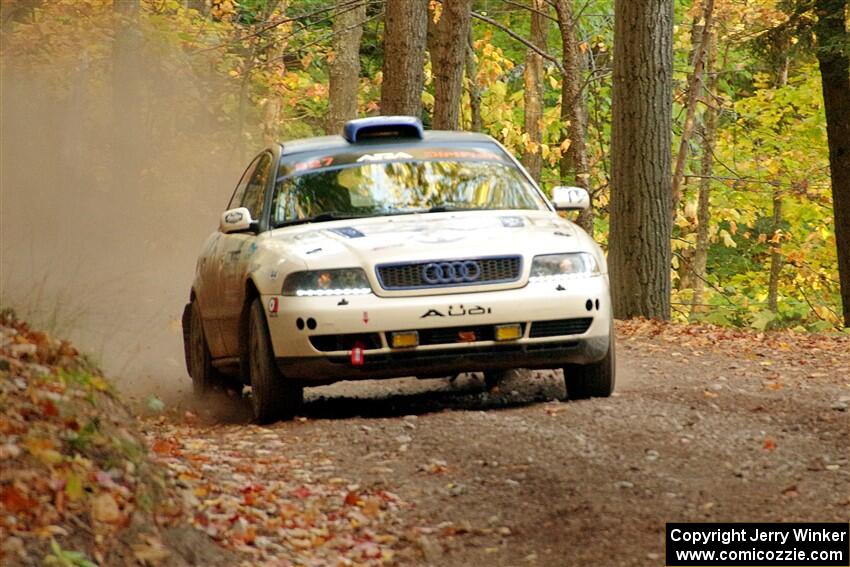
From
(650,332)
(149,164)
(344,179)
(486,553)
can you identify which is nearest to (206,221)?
(149,164)

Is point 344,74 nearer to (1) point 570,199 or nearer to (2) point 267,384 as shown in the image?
(1) point 570,199

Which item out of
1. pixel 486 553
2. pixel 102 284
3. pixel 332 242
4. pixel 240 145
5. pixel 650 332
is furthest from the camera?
pixel 240 145

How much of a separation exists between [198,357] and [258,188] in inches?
64.2

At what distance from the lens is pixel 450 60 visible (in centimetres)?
2098

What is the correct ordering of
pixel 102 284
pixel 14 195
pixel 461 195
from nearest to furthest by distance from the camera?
pixel 461 195 < pixel 102 284 < pixel 14 195

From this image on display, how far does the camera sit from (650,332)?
1562 centimetres

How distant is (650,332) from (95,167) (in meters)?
18.5

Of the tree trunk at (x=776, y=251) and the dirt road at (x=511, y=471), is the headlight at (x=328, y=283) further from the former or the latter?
the tree trunk at (x=776, y=251)

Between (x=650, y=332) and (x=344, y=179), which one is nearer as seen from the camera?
(x=344, y=179)

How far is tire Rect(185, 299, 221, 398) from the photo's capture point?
11836mm

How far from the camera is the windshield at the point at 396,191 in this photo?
34.3 feet

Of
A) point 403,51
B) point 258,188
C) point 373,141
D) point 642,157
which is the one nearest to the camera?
point 373,141

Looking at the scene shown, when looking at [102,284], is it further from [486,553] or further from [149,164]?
[486,553]

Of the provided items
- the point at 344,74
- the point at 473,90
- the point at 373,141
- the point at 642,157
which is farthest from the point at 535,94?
the point at 373,141
